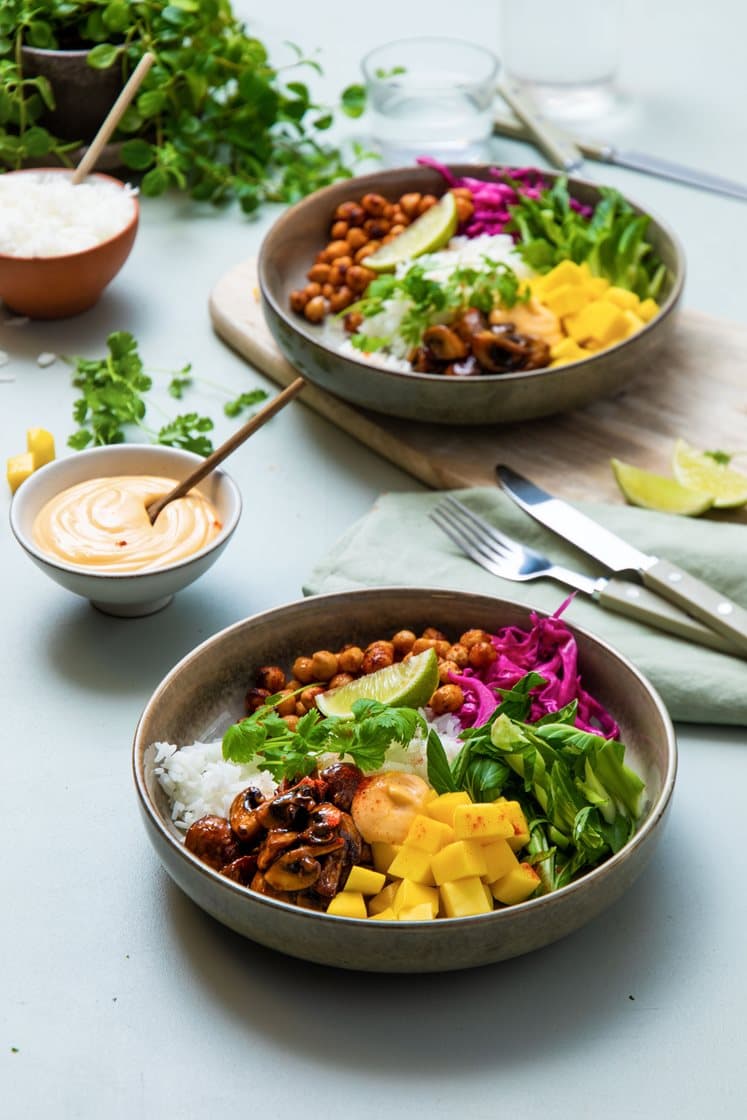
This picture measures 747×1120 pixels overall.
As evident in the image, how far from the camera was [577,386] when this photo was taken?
7.70 feet

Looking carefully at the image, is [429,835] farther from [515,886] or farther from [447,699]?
[447,699]

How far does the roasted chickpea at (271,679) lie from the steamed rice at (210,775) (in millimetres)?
173

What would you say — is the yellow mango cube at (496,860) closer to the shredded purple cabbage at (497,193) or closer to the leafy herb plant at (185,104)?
the shredded purple cabbage at (497,193)

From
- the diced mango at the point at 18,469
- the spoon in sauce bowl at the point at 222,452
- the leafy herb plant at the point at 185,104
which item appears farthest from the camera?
the leafy herb plant at the point at 185,104

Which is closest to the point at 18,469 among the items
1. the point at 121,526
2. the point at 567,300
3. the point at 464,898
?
the point at 121,526

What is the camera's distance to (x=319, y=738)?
5.24 feet

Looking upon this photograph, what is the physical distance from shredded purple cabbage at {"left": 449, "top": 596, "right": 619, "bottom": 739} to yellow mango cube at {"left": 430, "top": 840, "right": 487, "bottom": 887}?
266 millimetres

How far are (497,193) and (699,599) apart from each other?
1.16 m

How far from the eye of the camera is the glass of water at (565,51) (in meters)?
3.31

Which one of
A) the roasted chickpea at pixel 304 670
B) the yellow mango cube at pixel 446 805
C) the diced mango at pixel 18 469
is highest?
the yellow mango cube at pixel 446 805

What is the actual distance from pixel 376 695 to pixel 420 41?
2.04 m

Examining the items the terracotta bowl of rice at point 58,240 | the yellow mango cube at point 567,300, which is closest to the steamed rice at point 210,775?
the yellow mango cube at point 567,300

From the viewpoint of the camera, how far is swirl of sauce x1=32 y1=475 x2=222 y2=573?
2018 mm

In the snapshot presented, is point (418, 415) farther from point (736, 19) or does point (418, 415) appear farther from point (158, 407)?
point (736, 19)
